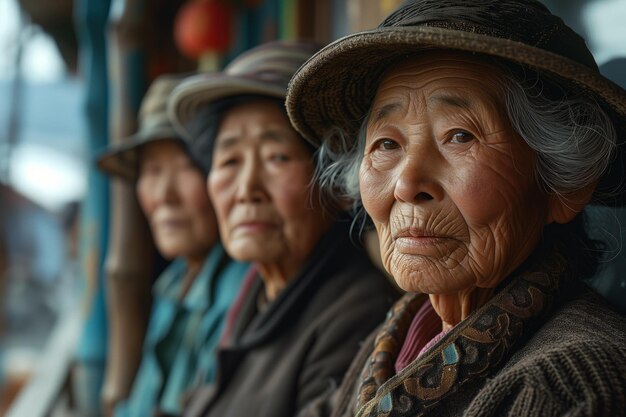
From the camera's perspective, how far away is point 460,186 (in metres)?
1.19

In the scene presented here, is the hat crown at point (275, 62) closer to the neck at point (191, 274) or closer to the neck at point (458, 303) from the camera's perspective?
the neck at point (458, 303)

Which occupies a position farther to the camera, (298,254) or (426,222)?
(298,254)

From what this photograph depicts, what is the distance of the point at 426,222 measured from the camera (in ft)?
4.01

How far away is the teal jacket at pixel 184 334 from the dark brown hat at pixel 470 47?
126cm

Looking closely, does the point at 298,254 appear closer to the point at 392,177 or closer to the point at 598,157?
the point at 392,177

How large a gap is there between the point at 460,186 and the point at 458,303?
25 cm

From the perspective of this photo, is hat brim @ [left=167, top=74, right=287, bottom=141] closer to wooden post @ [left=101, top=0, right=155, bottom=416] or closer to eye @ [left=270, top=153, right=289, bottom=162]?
eye @ [left=270, top=153, right=289, bottom=162]

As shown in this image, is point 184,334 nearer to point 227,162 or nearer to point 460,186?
point 227,162

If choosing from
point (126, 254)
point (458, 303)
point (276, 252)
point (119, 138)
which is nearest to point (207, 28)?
point (119, 138)

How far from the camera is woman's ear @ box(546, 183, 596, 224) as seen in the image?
126 cm

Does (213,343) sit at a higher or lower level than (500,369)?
lower

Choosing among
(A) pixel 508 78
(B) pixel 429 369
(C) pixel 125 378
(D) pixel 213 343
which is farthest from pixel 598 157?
(C) pixel 125 378

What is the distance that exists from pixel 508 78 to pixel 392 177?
25 centimetres

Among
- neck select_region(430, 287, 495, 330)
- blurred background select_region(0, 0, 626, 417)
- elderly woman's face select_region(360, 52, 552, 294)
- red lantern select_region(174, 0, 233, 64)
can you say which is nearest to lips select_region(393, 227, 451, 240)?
elderly woman's face select_region(360, 52, 552, 294)
